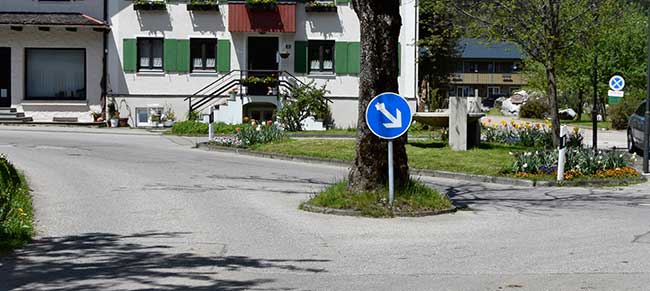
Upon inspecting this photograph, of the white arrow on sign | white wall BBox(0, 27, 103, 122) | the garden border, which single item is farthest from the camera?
white wall BBox(0, 27, 103, 122)

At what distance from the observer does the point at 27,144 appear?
25.9 meters

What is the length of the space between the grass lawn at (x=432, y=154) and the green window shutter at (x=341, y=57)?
38.0 ft

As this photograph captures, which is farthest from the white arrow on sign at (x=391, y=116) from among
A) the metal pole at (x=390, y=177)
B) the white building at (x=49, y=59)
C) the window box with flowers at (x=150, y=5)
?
the white building at (x=49, y=59)

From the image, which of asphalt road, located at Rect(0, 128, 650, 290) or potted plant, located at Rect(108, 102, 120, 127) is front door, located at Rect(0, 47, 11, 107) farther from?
asphalt road, located at Rect(0, 128, 650, 290)

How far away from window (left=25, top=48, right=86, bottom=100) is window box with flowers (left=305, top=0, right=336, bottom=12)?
992 centimetres

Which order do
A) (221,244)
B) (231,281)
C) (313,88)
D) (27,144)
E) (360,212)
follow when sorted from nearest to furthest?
(231,281) < (221,244) < (360,212) < (27,144) < (313,88)

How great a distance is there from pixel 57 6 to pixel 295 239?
30447 millimetres

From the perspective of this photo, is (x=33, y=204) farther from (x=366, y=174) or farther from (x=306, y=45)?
(x=306, y=45)

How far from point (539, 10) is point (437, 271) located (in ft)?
52.9

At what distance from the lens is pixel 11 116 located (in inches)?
1473

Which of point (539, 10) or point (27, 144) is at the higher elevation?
point (539, 10)

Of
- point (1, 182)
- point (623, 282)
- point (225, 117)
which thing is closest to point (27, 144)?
point (225, 117)

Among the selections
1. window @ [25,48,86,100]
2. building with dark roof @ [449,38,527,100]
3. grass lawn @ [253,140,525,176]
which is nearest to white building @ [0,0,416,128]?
window @ [25,48,86,100]

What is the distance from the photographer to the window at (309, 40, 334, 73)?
3775 cm
